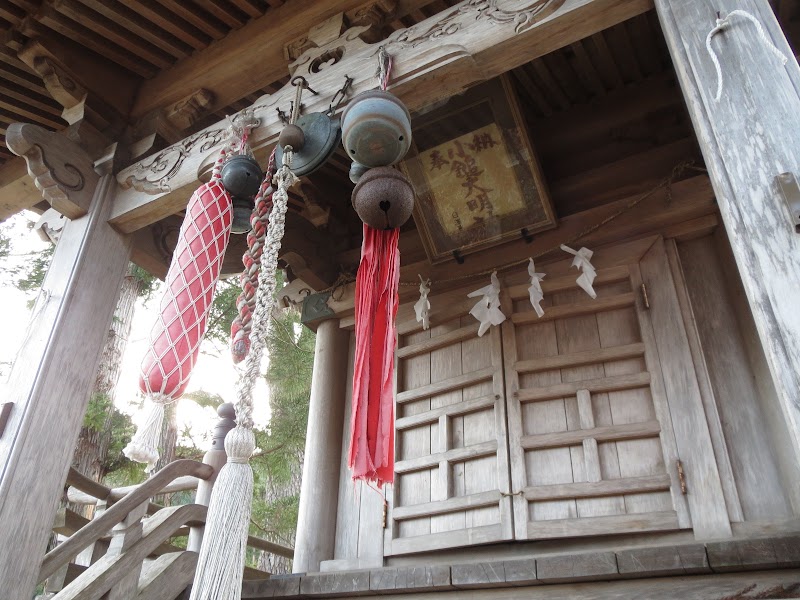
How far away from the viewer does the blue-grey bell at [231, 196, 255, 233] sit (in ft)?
10.8

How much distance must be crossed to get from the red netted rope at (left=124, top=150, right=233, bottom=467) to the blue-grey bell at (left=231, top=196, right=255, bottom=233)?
8 cm

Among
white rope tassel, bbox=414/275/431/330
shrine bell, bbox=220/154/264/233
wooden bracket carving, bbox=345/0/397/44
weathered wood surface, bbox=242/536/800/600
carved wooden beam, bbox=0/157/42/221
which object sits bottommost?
weathered wood surface, bbox=242/536/800/600

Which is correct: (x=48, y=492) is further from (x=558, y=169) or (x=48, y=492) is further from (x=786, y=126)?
(x=558, y=169)

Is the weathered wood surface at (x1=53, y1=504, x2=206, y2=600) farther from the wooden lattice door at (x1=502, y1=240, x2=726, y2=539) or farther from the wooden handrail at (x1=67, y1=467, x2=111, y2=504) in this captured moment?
the wooden lattice door at (x1=502, y1=240, x2=726, y2=539)

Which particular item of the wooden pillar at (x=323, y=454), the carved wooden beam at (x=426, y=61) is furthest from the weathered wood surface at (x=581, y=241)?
the carved wooden beam at (x=426, y=61)

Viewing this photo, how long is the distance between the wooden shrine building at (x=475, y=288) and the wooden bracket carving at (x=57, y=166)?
2 cm

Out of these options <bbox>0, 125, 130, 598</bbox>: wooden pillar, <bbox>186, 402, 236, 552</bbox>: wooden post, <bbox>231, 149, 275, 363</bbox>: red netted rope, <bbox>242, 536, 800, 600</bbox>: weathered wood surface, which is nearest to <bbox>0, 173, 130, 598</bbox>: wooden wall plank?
<bbox>0, 125, 130, 598</bbox>: wooden pillar

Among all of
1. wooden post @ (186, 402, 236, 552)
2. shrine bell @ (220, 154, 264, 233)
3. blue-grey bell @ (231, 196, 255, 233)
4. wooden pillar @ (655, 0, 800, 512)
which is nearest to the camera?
wooden pillar @ (655, 0, 800, 512)

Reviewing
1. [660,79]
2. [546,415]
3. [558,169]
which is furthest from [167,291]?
[660,79]

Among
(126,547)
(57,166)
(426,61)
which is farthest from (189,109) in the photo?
(126,547)

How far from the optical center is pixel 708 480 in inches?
131

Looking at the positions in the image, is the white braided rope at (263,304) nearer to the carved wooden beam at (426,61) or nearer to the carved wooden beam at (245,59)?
the carved wooden beam at (426,61)

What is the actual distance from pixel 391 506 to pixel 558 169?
2.83 meters

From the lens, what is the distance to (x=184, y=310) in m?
2.82
